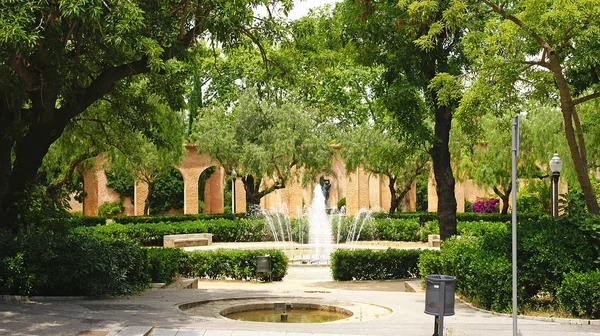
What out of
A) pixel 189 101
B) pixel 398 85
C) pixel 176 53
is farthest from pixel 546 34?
pixel 189 101

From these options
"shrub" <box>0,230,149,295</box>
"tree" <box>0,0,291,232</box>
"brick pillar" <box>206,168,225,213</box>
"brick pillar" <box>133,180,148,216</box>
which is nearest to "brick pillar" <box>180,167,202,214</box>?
"brick pillar" <box>133,180,148,216</box>

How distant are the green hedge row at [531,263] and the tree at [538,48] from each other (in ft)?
4.59

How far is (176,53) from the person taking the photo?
10.3 metres

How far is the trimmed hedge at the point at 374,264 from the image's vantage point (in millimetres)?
15141

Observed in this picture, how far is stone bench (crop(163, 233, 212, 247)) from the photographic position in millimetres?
23062

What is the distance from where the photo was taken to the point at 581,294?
28.7 ft

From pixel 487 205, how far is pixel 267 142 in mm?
13428

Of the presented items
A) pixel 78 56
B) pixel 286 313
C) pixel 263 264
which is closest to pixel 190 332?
pixel 286 313

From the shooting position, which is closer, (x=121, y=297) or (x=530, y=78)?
(x=121, y=297)

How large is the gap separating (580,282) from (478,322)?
1.42m

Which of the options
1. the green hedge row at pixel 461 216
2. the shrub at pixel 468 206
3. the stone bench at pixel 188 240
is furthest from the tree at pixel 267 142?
the shrub at pixel 468 206

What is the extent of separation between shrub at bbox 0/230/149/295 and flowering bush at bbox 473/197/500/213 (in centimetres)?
2683

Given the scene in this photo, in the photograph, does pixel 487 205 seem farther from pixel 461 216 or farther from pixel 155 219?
pixel 155 219

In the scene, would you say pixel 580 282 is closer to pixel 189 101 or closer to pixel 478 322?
pixel 478 322
